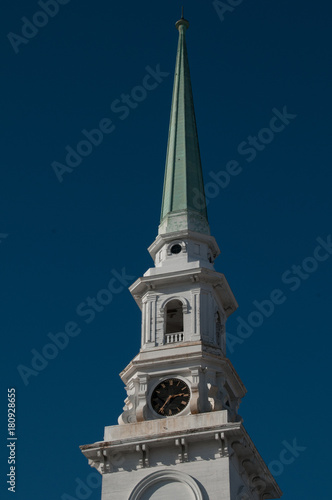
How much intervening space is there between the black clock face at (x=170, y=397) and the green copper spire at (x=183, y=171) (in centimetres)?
1008

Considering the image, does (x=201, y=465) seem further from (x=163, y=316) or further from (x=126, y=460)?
(x=163, y=316)

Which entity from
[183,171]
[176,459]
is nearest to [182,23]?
[183,171]

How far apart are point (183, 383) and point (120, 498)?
688cm

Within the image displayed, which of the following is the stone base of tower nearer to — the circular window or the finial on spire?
the circular window

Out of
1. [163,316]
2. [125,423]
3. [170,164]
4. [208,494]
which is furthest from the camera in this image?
[170,164]

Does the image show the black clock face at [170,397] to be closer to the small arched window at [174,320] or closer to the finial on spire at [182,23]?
the small arched window at [174,320]

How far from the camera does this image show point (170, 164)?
67.5 metres

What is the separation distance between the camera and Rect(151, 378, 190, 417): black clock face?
187 ft

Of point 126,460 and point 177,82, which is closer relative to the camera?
point 126,460

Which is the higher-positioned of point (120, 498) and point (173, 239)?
point (173, 239)

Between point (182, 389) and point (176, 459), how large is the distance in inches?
164

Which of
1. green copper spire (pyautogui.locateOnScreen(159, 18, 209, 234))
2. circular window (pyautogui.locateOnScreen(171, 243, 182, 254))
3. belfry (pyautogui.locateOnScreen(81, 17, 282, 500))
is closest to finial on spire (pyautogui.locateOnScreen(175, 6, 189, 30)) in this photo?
green copper spire (pyautogui.locateOnScreen(159, 18, 209, 234))

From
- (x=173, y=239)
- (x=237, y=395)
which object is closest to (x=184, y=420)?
(x=237, y=395)

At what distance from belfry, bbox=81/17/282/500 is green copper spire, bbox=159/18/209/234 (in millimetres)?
83
